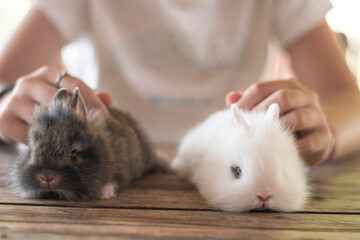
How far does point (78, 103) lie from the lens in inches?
46.3

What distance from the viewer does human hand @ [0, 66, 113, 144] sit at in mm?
1271

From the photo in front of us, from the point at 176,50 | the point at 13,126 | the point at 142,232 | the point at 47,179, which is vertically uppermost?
the point at 176,50

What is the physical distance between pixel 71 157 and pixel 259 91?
0.79 m

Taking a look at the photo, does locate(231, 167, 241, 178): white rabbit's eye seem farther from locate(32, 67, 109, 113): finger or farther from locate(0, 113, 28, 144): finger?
locate(0, 113, 28, 144): finger

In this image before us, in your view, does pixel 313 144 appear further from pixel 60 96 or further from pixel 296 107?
pixel 60 96

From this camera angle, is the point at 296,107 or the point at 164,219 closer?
the point at 164,219

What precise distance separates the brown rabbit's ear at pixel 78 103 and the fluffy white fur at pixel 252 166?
513 millimetres

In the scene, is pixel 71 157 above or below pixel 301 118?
below

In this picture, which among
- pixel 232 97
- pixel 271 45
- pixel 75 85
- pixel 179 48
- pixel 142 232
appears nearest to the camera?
pixel 142 232

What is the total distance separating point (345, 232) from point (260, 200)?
26cm

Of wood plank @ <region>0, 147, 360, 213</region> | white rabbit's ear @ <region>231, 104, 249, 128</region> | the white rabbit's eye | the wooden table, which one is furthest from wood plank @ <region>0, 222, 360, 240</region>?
white rabbit's ear @ <region>231, 104, 249, 128</region>

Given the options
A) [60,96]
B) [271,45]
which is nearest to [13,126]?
[60,96]

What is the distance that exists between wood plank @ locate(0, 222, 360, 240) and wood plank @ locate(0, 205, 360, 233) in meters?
0.03

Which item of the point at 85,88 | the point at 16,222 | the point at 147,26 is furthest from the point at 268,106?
the point at 147,26
